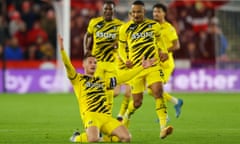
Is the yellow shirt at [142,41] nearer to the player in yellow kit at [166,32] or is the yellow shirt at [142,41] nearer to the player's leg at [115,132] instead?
the player's leg at [115,132]

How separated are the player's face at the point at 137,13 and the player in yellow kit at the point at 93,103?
1518mm

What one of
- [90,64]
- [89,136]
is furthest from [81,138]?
[90,64]

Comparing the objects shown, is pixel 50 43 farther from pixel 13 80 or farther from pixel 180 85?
pixel 180 85

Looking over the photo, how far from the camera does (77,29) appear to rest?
28781 millimetres

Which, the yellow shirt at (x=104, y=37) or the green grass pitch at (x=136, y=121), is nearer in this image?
the green grass pitch at (x=136, y=121)

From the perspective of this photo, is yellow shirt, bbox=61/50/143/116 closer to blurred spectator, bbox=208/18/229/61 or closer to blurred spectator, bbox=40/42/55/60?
blurred spectator, bbox=40/42/55/60

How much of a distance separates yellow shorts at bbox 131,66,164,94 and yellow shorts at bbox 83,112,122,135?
1856 mm

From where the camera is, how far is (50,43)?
28953mm

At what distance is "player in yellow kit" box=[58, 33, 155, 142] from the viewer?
39.5 ft

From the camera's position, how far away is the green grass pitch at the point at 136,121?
1283 centimetres

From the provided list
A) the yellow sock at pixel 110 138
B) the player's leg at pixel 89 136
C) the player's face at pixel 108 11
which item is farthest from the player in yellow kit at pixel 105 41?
the player's leg at pixel 89 136

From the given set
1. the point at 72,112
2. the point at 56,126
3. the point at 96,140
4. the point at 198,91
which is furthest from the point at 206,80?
the point at 96,140

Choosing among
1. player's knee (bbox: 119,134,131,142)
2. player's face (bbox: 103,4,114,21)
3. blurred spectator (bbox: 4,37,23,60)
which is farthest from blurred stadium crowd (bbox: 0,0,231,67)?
player's knee (bbox: 119,134,131,142)

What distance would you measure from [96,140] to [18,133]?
2273 millimetres
